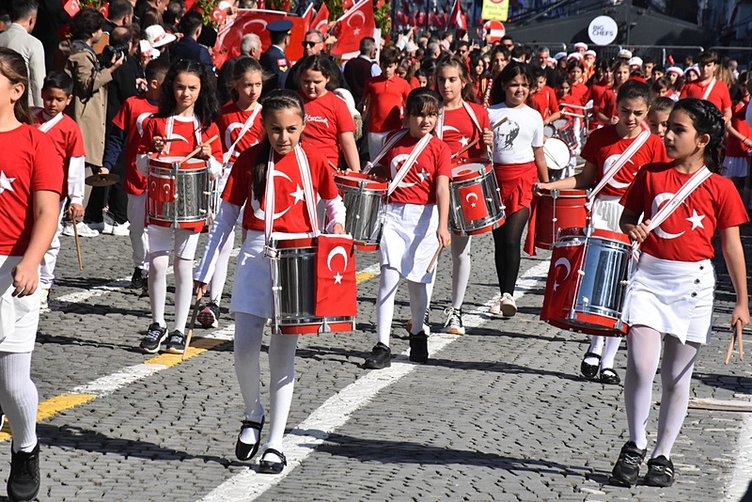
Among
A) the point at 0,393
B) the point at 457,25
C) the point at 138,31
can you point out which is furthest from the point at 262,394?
the point at 457,25

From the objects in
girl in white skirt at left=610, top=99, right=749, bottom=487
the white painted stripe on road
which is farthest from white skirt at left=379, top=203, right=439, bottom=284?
girl in white skirt at left=610, top=99, right=749, bottom=487

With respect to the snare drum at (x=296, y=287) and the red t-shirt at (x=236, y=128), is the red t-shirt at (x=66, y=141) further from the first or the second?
the snare drum at (x=296, y=287)

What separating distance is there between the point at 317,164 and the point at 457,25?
30841 millimetres

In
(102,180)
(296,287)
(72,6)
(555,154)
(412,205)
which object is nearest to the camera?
(296,287)

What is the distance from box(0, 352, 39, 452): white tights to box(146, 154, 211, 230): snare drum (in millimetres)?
3311

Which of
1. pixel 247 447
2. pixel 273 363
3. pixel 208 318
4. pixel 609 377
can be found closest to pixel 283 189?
pixel 273 363

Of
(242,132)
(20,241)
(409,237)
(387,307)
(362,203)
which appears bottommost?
(387,307)

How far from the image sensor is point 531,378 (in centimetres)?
901

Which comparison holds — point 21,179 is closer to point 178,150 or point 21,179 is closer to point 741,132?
point 178,150

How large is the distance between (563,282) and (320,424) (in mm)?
1648

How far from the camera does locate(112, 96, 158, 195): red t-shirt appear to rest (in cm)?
979

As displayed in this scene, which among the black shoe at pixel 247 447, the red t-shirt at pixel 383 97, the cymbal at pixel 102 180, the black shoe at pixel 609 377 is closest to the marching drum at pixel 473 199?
the black shoe at pixel 609 377

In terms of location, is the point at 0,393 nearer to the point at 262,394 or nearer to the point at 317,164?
the point at 317,164

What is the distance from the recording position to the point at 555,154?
516 inches
